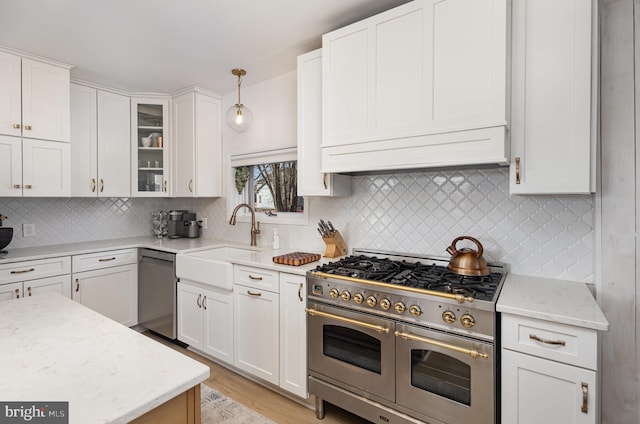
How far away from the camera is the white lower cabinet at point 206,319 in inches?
103

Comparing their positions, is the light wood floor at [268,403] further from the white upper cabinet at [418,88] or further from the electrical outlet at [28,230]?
the electrical outlet at [28,230]

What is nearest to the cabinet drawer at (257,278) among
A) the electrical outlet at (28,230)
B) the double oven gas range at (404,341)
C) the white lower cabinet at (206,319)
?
the white lower cabinet at (206,319)

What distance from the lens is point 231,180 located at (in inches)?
143

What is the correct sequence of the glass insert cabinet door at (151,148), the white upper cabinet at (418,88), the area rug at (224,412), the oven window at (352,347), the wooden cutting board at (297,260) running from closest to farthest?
the white upper cabinet at (418,88), the oven window at (352,347), the area rug at (224,412), the wooden cutting board at (297,260), the glass insert cabinet door at (151,148)

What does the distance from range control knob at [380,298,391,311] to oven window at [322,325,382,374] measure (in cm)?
22

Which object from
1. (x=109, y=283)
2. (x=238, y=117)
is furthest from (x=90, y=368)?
(x=109, y=283)

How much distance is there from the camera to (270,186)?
342 cm

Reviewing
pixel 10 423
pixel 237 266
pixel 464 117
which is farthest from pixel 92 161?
pixel 464 117

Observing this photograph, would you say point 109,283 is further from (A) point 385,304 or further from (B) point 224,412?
(A) point 385,304

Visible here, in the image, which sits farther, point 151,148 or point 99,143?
point 151,148

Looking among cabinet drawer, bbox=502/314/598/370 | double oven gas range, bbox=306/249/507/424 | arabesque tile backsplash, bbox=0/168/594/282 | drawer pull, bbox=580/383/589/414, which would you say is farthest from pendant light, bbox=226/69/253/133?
drawer pull, bbox=580/383/589/414

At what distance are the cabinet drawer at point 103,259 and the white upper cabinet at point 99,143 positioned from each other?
23.6 inches

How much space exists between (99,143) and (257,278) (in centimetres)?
231

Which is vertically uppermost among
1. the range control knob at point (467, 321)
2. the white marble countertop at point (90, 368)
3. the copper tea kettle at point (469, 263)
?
the copper tea kettle at point (469, 263)
